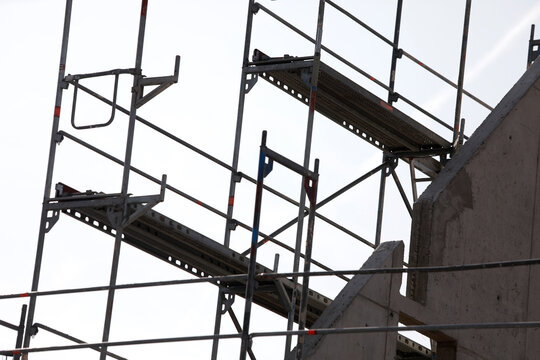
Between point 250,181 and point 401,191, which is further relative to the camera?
point 401,191

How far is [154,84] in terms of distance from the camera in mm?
15164

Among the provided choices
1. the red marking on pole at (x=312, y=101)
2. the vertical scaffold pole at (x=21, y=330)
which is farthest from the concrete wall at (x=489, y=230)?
the vertical scaffold pole at (x=21, y=330)

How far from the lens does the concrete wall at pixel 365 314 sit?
13.5 m

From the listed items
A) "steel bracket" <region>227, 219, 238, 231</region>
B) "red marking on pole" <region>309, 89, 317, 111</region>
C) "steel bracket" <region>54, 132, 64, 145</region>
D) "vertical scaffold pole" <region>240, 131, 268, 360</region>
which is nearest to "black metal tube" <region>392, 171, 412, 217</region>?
"steel bracket" <region>227, 219, 238, 231</region>

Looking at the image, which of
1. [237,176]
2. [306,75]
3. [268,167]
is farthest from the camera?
[237,176]

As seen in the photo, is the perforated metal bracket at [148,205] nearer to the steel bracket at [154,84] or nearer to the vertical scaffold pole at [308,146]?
the steel bracket at [154,84]

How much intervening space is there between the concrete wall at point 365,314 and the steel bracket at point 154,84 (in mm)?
2673

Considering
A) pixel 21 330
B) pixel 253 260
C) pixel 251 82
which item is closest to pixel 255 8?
pixel 251 82

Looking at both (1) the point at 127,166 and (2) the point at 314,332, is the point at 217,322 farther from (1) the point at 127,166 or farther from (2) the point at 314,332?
(2) the point at 314,332

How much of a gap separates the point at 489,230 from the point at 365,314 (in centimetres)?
191

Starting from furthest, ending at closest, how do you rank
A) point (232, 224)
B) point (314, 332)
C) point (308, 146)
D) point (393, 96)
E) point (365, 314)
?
1. point (393, 96)
2. point (232, 224)
3. point (308, 146)
4. point (365, 314)
5. point (314, 332)

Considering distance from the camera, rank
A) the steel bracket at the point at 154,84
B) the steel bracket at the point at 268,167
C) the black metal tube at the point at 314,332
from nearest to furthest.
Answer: the black metal tube at the point at 314,332 → the steel bracket at the point at 268,167 → the steel bracket at the point at 154,84

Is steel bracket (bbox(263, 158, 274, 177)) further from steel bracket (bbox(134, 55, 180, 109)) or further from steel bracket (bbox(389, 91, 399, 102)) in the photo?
steel bracket (bbox(389, 91, 399, 102))

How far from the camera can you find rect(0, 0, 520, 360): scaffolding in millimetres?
14477
